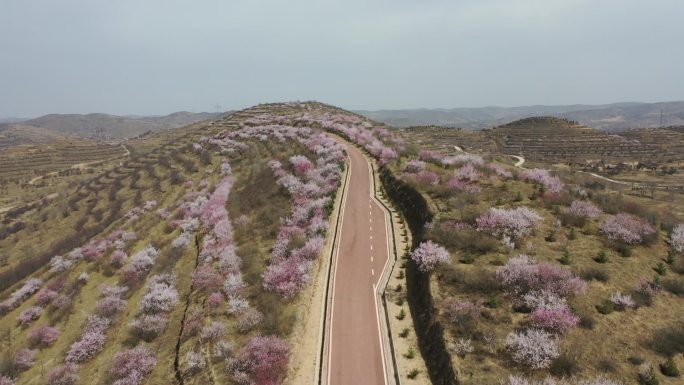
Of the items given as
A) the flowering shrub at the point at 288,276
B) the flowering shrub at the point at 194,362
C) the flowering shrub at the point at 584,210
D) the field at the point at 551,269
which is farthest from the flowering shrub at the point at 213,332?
the flowering shrub at the point at 584,210

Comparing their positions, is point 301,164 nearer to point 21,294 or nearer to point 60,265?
point 60,265

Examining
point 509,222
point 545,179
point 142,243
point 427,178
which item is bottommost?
point 142,243

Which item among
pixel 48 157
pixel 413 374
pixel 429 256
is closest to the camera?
pixel 413 374

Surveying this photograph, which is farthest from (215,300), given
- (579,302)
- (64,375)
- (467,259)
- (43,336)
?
(579,302)

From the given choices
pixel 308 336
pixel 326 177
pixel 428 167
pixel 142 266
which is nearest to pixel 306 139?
pixel 326 177

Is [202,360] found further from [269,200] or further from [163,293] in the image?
[269,200]
